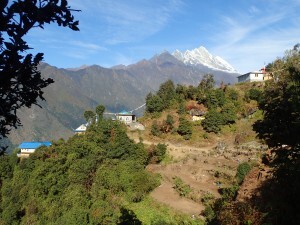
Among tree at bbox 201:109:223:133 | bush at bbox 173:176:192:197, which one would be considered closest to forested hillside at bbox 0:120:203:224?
bush at bbox 173:176:192:197

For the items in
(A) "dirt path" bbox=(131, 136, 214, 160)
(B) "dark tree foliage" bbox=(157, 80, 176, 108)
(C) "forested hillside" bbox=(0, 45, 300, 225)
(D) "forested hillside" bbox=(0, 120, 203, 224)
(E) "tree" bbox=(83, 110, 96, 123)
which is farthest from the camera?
(B) "dark tree foliage" bbox=(157, 80, 176, 108)

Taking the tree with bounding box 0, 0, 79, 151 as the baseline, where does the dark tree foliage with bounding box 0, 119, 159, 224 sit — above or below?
below

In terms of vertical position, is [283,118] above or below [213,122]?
above

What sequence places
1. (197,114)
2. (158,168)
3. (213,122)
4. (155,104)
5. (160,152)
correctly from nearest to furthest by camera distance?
(158,168) < (160,152) < (213,122) < (197,114) < (155,104)

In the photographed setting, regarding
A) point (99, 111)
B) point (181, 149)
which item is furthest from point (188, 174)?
point (99, 111)

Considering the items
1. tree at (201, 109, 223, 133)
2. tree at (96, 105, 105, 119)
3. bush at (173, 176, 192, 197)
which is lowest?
bush at (173, 176, 192, 197)

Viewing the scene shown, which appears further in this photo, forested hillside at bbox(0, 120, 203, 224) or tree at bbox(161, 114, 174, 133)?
tree at bbox(161, 114, 174, 133)

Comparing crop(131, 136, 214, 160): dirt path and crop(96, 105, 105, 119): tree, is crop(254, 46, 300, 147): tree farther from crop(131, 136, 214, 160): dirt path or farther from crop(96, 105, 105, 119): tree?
crop(96, 105, 105, 119): tree

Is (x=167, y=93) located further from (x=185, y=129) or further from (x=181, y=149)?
(x=181, y=149)

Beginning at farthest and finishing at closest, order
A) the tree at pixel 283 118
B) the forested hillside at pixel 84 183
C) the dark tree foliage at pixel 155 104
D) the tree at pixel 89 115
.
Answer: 1. the dark tree foliage at pixel 155 104
2. the tree at pixel 89 115
3. the forested hillside at pixel 84 183
4. the tree at pixel 283 118

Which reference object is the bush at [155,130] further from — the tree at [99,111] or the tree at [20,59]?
the tree at [20,59]

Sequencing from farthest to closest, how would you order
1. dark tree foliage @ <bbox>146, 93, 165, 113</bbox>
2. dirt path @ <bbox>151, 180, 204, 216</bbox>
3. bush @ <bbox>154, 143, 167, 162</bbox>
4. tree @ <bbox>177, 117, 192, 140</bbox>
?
dark tree foliage @ <bbox>146, 93, 165, 113</bbox> → tree @ <bbox>177, 117, 192, 140</bbox> → bush @ <bbox>154, 143, 167, 162</bbox> → dirt path @ <bbox>151, 180, 204, 216</bbox>

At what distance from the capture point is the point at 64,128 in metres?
197

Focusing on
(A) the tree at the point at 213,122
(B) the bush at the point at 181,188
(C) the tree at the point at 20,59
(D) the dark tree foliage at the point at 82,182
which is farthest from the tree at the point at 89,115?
(C) the tree at the point at 20,59
